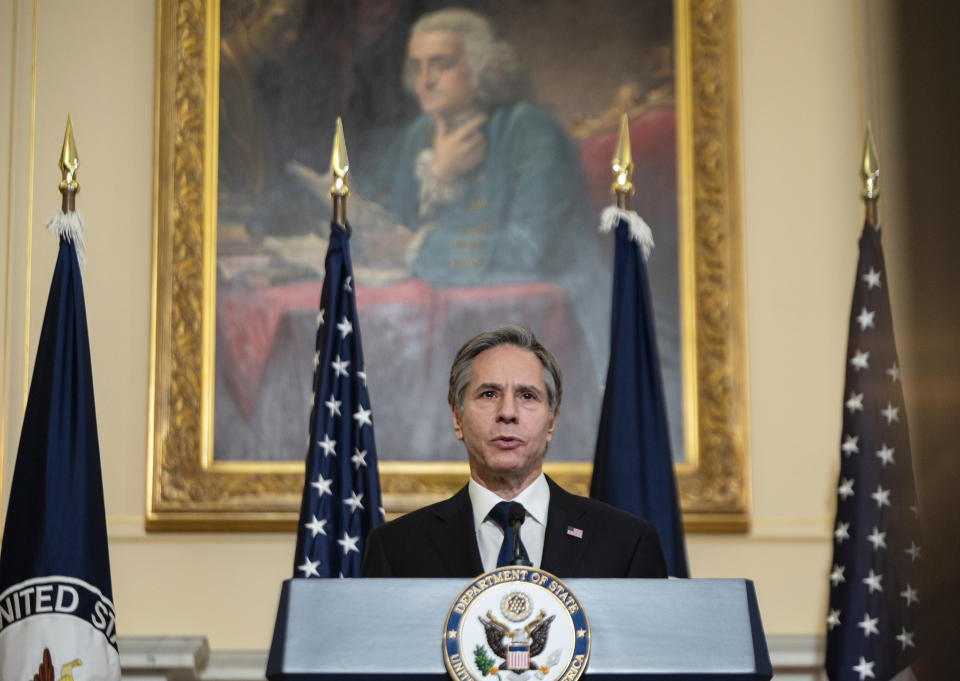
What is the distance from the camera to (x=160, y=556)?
18.4 feet

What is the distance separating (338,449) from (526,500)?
1.90 metres

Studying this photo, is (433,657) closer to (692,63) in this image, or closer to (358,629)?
(358,629)

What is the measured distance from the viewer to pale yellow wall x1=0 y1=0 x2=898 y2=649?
221 inches

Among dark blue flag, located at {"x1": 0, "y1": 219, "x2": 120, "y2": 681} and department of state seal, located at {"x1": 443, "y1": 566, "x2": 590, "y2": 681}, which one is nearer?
department of state seal, located at {"x1": 443, "y1": 566, "x2": 590, "y2": 681}

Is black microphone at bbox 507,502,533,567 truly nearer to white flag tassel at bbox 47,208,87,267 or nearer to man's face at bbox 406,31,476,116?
white flag tassel at bbox 47,208,87,267

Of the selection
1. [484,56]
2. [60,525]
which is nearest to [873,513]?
[484,56]

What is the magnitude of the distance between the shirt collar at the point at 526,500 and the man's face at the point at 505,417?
0.10 ft

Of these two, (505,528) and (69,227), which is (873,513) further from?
(69,227)

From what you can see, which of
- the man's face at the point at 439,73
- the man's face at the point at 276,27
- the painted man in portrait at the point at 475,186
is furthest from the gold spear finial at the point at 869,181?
the man's face at the point at 276,27

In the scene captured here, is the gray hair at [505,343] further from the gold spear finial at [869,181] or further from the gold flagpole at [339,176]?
the gold spear finial at [869,181]

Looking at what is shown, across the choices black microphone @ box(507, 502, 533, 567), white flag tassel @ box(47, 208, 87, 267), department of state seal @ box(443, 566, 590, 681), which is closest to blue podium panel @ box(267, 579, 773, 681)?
department of state seal @ box(443, 566, 590, 681)

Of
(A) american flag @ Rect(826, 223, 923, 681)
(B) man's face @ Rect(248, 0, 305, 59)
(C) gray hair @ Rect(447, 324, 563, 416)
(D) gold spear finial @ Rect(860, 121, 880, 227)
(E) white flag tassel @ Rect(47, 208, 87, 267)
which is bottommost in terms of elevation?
(A) american flag @ Rect(826, 223, 923, 681)

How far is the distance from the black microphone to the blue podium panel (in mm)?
545

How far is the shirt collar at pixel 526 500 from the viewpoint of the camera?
3107mm
